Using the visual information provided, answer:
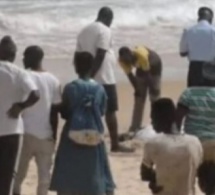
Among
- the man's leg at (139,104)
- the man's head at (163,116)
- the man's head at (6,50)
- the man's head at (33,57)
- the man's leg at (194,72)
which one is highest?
the man's head at (6,50)

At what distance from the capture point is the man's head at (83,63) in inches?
349

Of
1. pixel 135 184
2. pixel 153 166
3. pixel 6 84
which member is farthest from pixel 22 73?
pixel 135 184

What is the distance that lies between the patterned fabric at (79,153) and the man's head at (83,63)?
8 cm

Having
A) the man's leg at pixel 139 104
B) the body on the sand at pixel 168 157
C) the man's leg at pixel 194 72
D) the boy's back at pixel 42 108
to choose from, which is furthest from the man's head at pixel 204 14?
the body on the sand at pixel 168 157

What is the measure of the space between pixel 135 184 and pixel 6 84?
8.61 ft

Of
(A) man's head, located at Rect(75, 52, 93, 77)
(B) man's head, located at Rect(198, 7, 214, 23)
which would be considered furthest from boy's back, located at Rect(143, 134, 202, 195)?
(B) man's head, located at Rect(198, 7, 214, 23)

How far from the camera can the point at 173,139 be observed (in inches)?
301

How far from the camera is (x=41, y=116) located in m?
9.24

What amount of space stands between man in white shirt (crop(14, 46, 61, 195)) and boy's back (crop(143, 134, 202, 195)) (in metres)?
1.67

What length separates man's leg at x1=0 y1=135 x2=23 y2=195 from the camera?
883cm

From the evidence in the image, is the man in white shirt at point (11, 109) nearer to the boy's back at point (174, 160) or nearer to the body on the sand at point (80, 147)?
the body on the sand at point (80, 147)

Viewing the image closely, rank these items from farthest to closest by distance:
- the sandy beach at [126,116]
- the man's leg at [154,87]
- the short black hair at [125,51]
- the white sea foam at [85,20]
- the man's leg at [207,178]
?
the white sea foam at [85,20]
the man's leg at [154,87]
the short black hair at [125,51]
the sandy beach at [126,116]
the man's leg at [207,178]

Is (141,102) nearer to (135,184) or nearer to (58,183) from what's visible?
(135,184)

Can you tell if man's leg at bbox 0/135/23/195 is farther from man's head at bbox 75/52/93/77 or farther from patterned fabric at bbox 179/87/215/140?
patterned fabric at bbox 179/87/215/140
